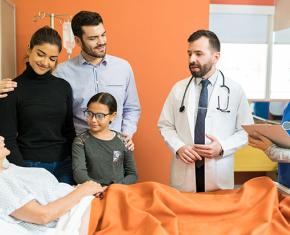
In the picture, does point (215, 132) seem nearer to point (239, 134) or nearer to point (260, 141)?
point (239, 134)

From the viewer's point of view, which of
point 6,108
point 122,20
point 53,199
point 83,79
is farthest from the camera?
point 122,20

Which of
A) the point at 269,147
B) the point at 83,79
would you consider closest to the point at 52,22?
the point at 83,79

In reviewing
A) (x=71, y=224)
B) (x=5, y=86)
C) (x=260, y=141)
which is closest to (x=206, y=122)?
(x=260, y=141)

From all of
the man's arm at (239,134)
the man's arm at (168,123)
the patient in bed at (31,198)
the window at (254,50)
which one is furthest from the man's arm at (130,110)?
the window at (254,50)

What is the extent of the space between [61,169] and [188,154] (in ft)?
2.23

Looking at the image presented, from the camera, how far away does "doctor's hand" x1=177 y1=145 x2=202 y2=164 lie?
1938mm

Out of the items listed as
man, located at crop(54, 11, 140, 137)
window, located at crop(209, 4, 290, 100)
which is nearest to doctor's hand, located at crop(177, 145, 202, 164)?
man, located at crop(54, 11, 140, 137)

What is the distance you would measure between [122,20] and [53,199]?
184 cm

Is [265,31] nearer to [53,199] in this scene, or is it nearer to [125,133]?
[125,133]

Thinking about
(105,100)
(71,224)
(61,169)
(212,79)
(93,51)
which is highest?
(93,51)

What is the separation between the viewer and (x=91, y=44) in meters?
2.05

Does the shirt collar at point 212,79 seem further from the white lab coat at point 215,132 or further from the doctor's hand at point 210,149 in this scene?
the doctor's hand at point 210,149

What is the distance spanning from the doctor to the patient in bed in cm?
64

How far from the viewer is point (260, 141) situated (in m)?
1.79
